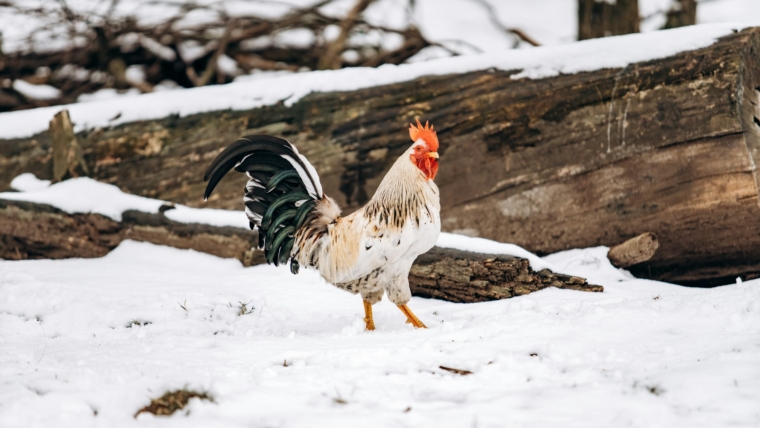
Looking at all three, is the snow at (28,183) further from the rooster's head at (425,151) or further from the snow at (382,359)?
→ the rooster's head at (425,151)

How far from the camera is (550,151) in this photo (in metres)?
5.81

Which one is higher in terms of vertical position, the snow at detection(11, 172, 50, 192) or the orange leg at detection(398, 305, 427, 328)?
the snow at detection(11, 172, 50, 192)

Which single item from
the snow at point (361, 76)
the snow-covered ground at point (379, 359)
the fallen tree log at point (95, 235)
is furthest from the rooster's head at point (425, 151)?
the snow at point (361, 76)

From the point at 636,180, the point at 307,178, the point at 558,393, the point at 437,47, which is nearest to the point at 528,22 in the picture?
the point at 437,47

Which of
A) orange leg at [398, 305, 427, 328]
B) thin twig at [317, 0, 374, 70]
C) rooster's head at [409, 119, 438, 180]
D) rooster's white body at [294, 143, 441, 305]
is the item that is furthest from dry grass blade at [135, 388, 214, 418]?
thin twig at [317, 0, 374, 70]

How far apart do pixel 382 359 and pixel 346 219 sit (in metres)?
1.54

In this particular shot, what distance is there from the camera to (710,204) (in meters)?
5.32

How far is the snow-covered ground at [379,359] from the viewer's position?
7.89ft

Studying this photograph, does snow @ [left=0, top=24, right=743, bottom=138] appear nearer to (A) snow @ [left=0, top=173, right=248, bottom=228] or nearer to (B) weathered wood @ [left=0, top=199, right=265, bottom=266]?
(A) snow @ [left=0, top=173, right=248, bottom=228]

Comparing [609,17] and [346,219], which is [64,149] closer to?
[346,219]

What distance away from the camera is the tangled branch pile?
987 centimetres

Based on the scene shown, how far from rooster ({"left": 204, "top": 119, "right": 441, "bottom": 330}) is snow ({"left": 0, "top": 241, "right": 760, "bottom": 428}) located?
365 millimetres

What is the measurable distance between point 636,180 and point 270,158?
328 cm

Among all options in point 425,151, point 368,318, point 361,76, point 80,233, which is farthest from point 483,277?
point 80,233
